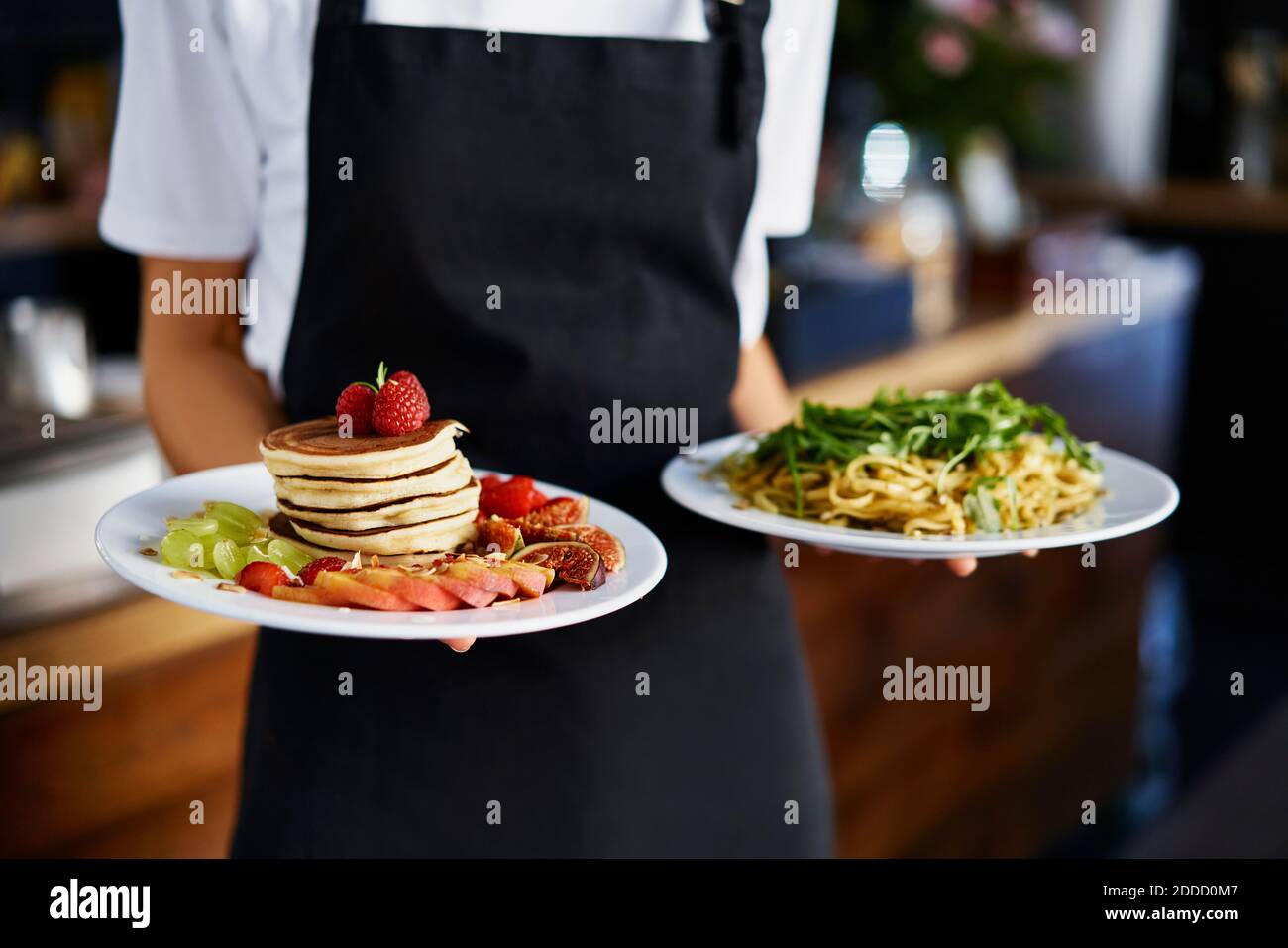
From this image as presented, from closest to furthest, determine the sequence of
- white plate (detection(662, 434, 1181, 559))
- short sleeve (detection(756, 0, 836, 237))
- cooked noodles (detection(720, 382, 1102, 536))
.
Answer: white plate (detection(662, 434, 1181, 559)) < cooked noodles (detection(720, 382, 1102, 536)) < short sleeve (detection(756, 0, 836, 237))

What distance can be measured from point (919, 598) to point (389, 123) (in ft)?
6.33

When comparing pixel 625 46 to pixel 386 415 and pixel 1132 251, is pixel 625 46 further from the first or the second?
pixel 1132 251

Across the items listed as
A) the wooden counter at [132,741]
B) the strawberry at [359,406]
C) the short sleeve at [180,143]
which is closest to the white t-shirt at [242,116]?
the short sleeve at [180,143]

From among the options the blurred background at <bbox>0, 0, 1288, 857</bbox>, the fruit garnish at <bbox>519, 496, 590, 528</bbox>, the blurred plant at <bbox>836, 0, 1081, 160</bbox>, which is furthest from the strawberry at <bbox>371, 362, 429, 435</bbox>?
the blurred plant at <bbox>836, 0, 1081, 160</bbox>

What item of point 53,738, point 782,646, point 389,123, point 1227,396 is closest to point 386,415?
point 389,123

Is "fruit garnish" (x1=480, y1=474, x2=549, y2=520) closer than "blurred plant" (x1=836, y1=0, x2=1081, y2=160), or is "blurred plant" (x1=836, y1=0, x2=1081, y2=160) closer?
"fruit garnish" (x1=480, y1=474, x2=549, y2=520)

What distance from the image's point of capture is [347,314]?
102 centimetres

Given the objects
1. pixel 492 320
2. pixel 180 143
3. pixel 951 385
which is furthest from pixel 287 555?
pixel 951 385

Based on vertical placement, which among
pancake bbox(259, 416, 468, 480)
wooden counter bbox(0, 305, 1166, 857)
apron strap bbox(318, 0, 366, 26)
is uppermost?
apron strap bbox(318, 0, 366, 26)

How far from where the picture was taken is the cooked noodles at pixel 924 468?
A: 107cm

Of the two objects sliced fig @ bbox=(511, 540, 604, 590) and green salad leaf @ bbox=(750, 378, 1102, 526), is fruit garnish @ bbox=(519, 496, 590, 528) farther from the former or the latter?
green salad leaf @ bbox=(750, 378, 1102, 526)

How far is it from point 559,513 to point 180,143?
46 centimetres

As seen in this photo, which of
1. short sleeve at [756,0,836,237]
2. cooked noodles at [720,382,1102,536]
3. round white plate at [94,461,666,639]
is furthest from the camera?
short sleeve at [756,0,836,237]

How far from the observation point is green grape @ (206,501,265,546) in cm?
85
